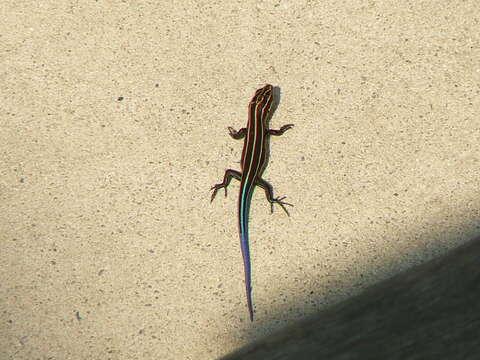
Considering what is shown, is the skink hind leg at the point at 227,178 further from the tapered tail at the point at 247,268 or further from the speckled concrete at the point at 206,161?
the tapered tail at the point at 247,268

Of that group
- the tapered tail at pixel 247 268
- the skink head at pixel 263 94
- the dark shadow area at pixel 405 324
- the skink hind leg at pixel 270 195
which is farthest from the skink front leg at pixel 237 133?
the dark shadow area at pixel 405 324

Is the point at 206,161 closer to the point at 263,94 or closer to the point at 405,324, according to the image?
the point at 263,94

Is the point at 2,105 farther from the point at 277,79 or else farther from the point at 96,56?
the point at 277,79

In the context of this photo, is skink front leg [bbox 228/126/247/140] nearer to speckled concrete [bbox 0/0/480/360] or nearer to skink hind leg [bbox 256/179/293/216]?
speckled concrete [bbox 0/0/480/360]

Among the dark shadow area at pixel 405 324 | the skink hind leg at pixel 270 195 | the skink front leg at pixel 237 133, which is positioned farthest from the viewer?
the skink front leg at pixel 237 133

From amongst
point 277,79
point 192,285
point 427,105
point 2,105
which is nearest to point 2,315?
point 192,285

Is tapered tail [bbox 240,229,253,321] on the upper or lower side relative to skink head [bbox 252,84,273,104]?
lower

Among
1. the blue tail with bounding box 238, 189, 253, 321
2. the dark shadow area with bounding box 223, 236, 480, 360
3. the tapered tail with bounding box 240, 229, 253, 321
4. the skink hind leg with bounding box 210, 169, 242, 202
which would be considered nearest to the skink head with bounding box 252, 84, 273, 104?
the skink hind leg with bounding box 210, 169, 242, 202
